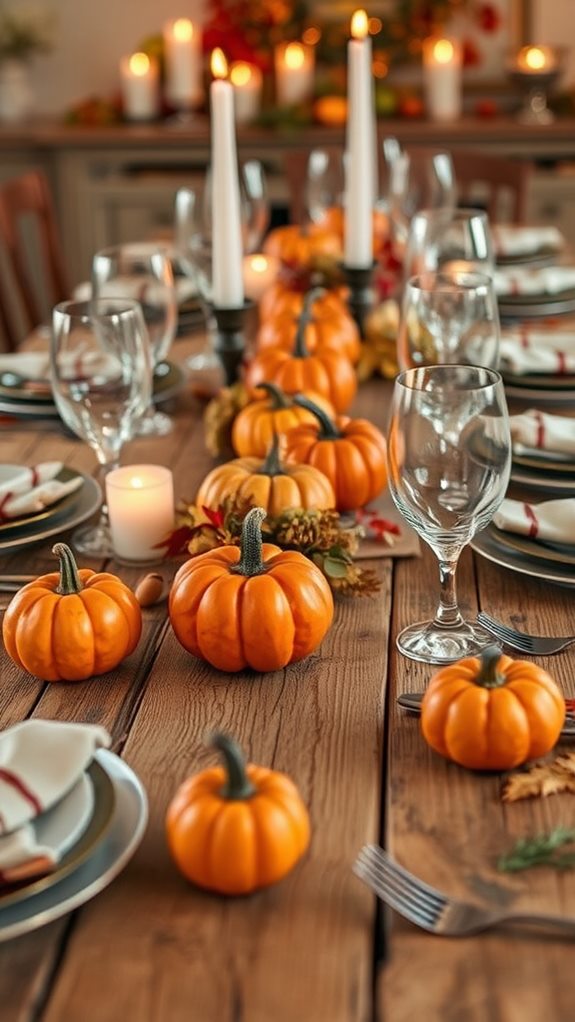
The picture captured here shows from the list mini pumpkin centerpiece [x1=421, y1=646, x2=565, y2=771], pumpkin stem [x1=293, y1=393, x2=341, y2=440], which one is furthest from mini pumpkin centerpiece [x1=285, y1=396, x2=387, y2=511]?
mini pumpkin centerpiece [x1=421, y1=646, x2=565, y2=771]

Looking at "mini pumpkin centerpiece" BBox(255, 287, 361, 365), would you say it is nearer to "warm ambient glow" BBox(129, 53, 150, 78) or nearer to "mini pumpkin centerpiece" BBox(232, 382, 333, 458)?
"mini pumpkin centerpiece" BBox(232, 382, 333, 458)

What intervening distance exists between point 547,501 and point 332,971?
29.4 inches

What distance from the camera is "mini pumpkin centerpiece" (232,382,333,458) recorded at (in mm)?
1537

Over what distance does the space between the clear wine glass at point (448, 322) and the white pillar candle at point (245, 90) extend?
2824 millimetres

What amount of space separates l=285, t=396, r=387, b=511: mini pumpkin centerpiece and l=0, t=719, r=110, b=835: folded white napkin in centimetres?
56

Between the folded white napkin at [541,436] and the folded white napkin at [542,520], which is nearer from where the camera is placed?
the folded white napkin at [542,520]

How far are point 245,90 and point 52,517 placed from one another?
10.3ft

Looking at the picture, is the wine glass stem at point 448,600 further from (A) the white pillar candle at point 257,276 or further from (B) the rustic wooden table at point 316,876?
(A) the white pillar candle at point 257,276

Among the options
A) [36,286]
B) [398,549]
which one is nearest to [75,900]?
[398,549]

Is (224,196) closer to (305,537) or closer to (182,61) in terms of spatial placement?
(305,537)

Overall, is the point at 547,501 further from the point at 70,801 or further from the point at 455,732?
→ the point at 70,801

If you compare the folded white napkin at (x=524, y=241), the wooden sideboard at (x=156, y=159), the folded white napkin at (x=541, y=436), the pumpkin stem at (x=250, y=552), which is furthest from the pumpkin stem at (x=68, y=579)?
the wooden sideboard at (x=156, y=159)

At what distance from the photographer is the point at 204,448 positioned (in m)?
1.76

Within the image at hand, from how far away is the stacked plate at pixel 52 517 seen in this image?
141cm
